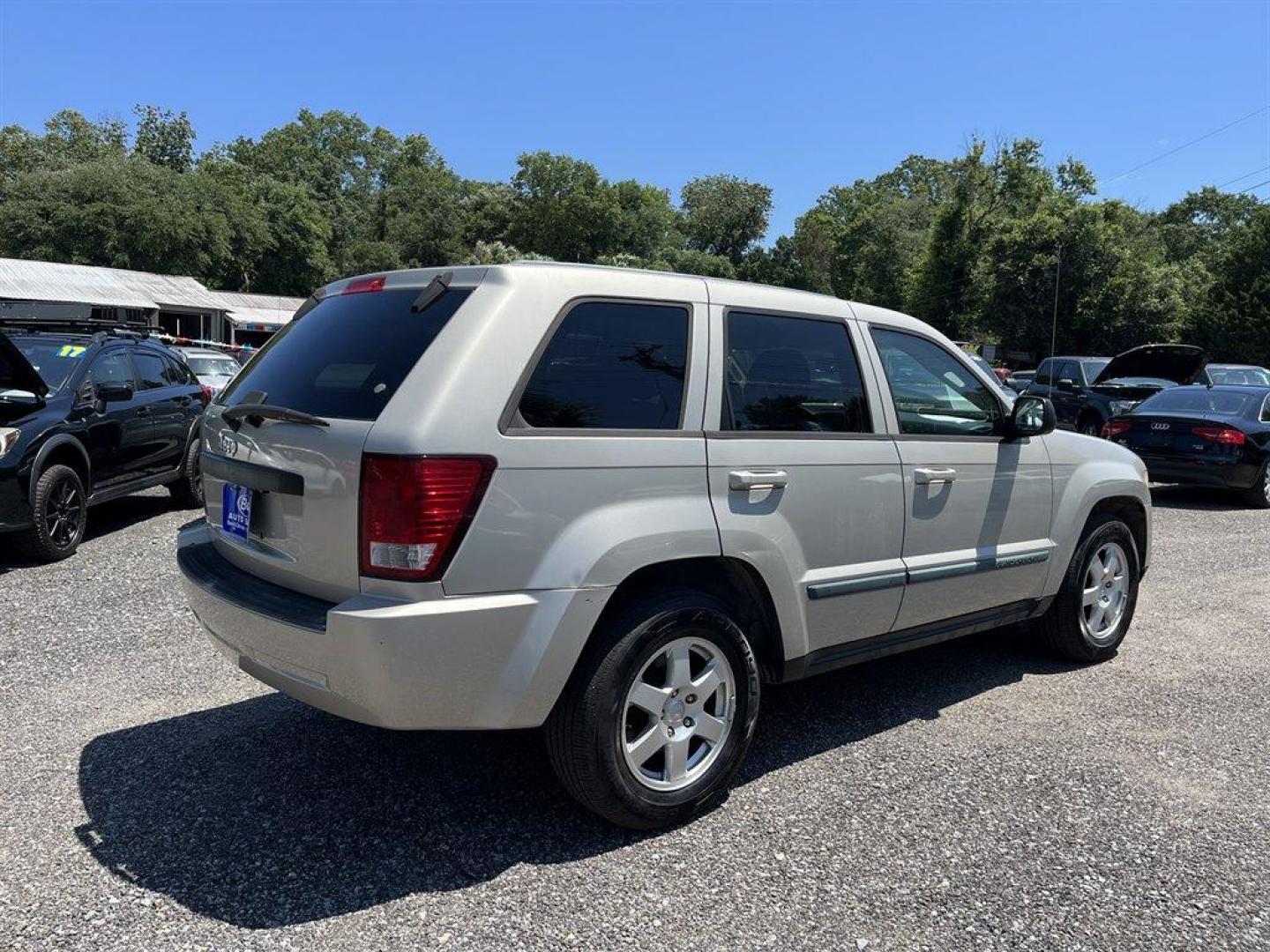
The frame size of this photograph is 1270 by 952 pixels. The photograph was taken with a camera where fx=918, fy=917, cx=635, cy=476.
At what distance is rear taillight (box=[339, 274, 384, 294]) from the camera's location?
3.32 m

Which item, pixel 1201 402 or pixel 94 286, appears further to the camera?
pixel 94 286

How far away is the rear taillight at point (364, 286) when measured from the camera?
10.9ft

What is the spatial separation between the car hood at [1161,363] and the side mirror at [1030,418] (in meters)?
10.2

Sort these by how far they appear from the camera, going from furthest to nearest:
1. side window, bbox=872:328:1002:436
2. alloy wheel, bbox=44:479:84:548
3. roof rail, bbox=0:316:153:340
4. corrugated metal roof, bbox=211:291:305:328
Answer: corrugated metal roof, bbox=211:291:305:328 < roof rail, bbox=0:316:153:340 < alloy wheel, bbox=44:479:84:548 < side window, bbox=872:328:1002:436

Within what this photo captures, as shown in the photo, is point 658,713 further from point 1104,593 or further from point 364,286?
point 1104,593

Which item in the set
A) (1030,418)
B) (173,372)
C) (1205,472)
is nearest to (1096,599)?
(1030,418)

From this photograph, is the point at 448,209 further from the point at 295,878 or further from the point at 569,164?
the point at 295,878

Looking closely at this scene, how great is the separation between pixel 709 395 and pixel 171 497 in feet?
28.3

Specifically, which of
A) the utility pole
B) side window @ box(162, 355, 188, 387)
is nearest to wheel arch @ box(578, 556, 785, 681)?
side window @ box(162, 355, 188, 387)

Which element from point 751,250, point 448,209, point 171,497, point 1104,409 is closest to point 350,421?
point 171,497

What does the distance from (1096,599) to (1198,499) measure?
875cm

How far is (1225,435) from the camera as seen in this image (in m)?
11.0

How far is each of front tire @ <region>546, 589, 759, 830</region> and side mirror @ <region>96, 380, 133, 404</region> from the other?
6.55 m

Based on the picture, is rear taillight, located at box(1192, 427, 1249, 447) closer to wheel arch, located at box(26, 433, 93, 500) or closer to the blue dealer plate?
the blue dealer plate
